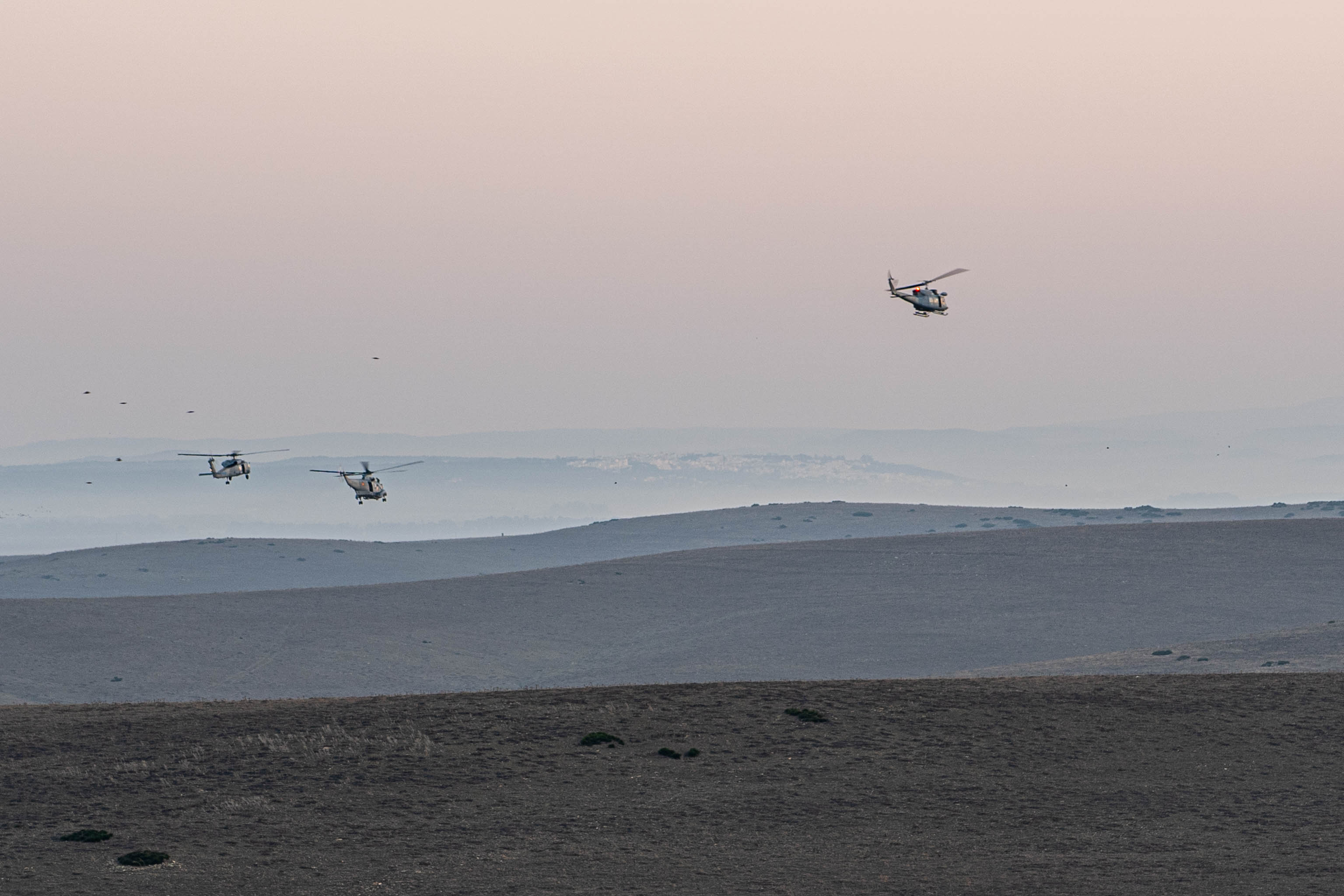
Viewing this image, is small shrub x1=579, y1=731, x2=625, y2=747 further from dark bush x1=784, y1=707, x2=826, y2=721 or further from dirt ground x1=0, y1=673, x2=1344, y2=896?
dark bush x1=784, y1=707, x2=826, y2=721

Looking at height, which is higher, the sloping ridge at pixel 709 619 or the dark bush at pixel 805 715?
the dark bush at pixel 805 715

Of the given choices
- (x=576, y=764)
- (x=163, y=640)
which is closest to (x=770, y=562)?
(x=163, y=640)

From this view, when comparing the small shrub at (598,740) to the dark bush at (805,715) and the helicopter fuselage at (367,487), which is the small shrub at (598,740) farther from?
the helicopter fuselage at (367,487)

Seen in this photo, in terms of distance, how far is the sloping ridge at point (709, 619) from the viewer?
384ft

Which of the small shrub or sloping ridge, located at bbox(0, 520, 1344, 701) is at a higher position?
the small shrub

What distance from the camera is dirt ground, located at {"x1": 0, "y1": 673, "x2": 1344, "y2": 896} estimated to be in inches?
1316

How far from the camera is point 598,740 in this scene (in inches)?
1845

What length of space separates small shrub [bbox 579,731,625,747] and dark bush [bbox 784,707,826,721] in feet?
21.7

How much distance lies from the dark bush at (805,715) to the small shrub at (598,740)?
6.60m

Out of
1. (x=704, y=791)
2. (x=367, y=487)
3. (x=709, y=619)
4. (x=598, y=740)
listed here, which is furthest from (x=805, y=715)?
(x=709, y=619)

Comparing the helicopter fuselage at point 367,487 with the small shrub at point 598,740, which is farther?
the helicopter fuselage at point 367,487

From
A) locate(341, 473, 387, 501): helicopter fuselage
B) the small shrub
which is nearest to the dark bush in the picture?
the small shrub

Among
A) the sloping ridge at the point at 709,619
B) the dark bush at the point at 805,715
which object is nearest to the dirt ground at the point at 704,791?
the dark bush at the point at 805,715

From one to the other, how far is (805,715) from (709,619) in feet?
309
